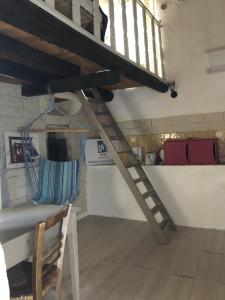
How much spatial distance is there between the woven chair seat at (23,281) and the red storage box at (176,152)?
252cm

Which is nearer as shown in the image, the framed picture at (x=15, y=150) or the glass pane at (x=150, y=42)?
the framed picture at (x=15, y=150)

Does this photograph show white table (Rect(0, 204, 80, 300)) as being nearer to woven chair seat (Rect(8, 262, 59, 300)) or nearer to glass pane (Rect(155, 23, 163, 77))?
woven chair seat (Rect(8, 262, 59, 300))

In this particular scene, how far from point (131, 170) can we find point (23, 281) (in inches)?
104

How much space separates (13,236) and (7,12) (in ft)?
4.42

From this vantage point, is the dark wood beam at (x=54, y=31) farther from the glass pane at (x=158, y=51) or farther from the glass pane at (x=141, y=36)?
the glass pane at (x=158, y=51)

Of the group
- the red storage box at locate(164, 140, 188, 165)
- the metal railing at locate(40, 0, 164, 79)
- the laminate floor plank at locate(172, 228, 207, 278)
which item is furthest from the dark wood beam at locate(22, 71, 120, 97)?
the laminate floor plank at locate(172, 228, 207, 278)

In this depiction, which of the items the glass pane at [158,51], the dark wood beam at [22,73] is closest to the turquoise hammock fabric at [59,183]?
the dark wood beam at [22,73]

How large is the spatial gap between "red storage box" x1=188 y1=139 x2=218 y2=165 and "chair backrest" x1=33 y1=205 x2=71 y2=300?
8.01ft

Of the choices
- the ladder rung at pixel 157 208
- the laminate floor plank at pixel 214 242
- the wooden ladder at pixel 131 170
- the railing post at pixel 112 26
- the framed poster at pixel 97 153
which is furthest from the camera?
the framed poster at pixel 97 153

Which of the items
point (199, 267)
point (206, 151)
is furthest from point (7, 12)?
point (206, 151)

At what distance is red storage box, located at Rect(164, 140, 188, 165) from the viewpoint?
3.75 meters

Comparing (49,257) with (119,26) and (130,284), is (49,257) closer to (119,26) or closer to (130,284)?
(130,284)

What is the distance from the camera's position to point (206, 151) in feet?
11.9

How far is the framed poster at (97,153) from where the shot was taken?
14.3 ft
